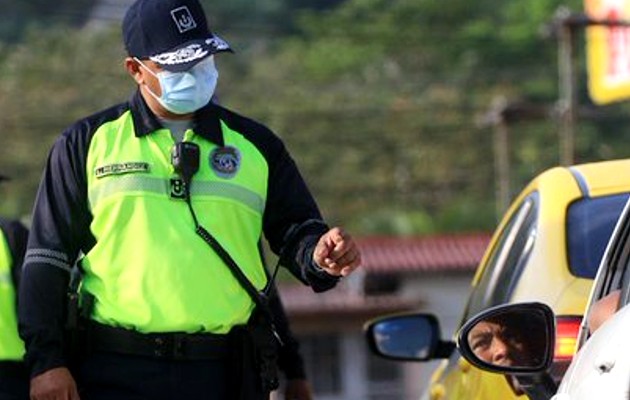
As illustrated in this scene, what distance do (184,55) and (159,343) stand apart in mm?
826

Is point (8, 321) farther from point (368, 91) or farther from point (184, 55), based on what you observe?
point (368, 91)

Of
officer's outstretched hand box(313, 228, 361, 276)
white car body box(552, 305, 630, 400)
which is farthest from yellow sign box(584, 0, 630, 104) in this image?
white car body box(552, 305, 630, 400)

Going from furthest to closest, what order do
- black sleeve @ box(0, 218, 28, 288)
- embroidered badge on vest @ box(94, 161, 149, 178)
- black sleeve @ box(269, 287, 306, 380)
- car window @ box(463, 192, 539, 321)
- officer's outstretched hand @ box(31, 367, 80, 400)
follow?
1. black sleeve @ box(0, 218, 28, 288)
2. black sleeve @ box(269, 287, 306, 380)
3. car window @ box(463, 192, 539, 321)
4. embroidered badge on vest @ box(94, 161, 149, 178)
5. officer's outstretched hand @ box(31, 367, 80, 400)

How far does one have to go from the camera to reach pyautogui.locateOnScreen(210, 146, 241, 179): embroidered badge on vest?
241 inches

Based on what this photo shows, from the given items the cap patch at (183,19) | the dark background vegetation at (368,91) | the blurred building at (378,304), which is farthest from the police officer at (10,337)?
the dark background vegetation at (368,91)

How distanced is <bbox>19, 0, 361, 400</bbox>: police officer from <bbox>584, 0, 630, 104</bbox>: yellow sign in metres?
18.2

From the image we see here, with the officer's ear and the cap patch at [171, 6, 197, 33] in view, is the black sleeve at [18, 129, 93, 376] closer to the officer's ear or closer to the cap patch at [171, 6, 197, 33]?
→ the officer's ear

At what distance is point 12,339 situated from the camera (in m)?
7.62

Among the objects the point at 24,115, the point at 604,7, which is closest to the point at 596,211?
the point at 604,7

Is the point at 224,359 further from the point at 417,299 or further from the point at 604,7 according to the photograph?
the point at 417,299

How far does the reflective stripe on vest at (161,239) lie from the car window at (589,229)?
94cm

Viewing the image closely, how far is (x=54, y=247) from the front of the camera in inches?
238

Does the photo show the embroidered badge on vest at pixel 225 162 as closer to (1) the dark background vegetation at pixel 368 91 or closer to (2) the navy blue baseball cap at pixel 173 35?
(2) the navy blue baseball cap at pixel 173 35

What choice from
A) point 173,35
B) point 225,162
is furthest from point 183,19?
point 225,162
